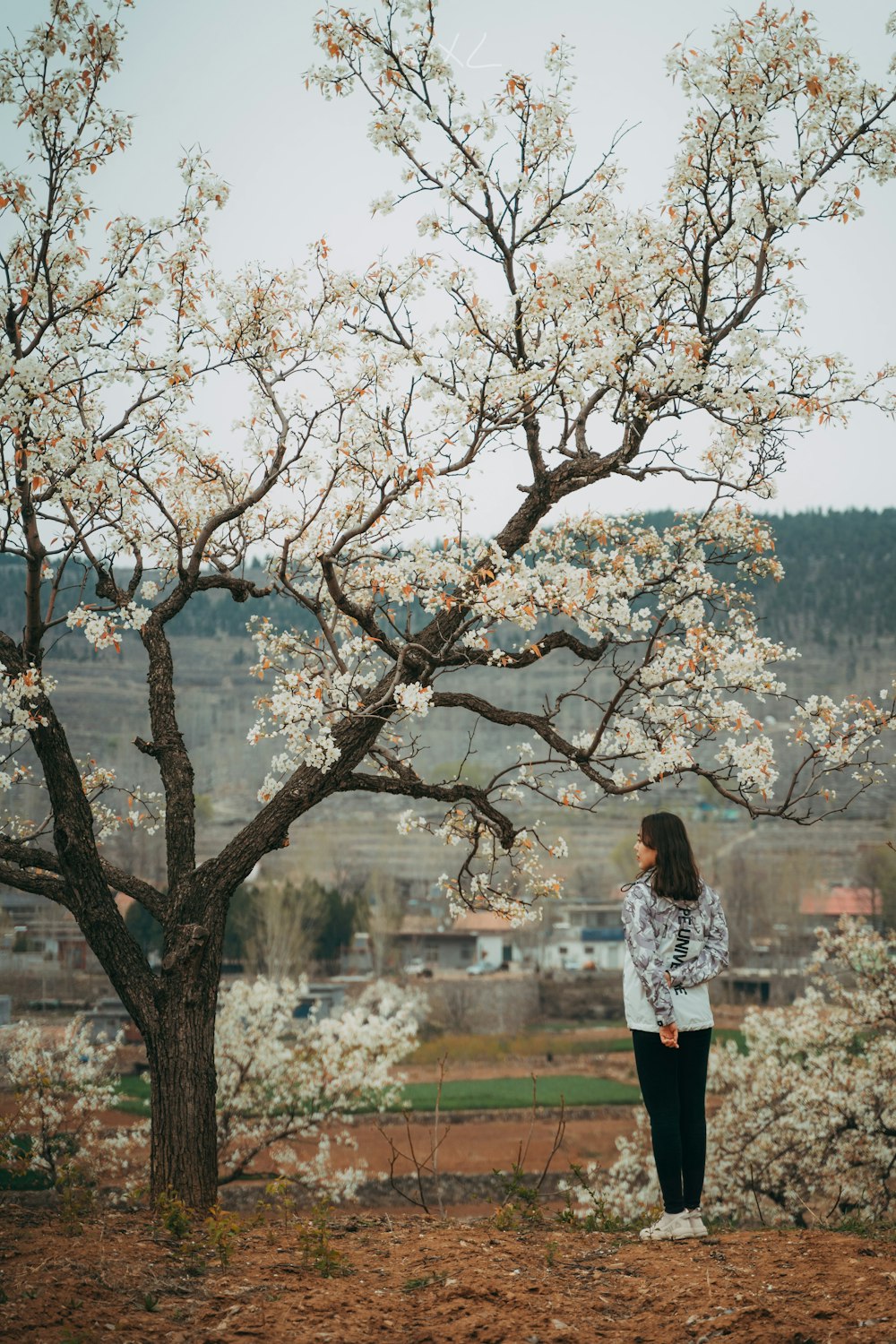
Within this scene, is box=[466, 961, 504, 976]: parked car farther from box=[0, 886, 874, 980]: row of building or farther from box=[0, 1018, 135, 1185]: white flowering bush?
box=[0, 1018, 135, 1185]: white flowering bush

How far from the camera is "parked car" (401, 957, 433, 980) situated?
57.2 meters

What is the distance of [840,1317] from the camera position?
12.4 feet

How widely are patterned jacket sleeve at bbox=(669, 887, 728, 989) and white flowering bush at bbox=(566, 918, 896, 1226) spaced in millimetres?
9163

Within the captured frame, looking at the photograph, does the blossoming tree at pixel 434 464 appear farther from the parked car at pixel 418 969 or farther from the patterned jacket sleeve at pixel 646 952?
the parked car at pixel 418 969

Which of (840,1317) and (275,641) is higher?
(275,641)

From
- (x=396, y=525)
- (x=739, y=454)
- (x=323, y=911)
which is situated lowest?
(x=323, y=911)

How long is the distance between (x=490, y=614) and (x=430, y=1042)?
46.4 metres

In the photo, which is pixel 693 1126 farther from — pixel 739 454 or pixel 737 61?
pixel 737 61

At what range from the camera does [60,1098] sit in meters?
18.2

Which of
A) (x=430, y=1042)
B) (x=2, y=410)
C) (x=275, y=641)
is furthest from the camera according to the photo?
(x=430, y=1042)

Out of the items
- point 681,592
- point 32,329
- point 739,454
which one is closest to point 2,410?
point 32,329

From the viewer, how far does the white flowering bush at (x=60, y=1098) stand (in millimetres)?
13602

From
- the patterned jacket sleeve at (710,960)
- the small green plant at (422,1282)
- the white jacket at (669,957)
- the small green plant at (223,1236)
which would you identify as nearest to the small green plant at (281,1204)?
the small green plant at (223,1236)

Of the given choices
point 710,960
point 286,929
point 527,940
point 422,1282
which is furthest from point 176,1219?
point 527,940
